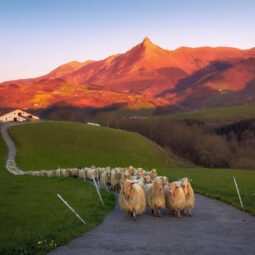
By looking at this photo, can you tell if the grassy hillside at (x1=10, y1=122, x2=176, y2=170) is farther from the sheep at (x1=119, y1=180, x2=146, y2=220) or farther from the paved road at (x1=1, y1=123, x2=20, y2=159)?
the sheep at (x1=119, y1=180, x2=146, y2=220)

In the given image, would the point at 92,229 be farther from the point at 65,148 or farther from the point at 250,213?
the point at 65,148

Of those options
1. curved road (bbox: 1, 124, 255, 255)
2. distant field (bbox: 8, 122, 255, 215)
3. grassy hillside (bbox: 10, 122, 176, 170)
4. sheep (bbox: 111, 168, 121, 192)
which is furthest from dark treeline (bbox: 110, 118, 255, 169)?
curved road (bbox: 1, 124, 255, 255)

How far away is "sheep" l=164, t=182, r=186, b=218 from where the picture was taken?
22.2 metres

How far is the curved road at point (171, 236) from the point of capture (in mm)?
15203

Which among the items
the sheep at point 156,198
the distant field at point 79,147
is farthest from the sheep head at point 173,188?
the distant field at point 79,147

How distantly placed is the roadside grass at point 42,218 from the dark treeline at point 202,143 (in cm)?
8306

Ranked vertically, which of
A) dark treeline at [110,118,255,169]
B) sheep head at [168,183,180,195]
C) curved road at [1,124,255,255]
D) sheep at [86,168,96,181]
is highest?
sheep head at [168,183,180,195]

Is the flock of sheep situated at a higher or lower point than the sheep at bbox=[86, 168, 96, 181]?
higher

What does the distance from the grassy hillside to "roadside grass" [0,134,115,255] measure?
45.2m

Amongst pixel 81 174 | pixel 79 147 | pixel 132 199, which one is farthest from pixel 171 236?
pixel 79 147

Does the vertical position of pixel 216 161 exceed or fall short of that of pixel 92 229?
it falls short

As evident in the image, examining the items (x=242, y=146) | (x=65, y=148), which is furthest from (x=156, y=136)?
(x=65, y=148)

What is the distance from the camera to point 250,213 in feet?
75.1

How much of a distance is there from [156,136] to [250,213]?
13016cm
